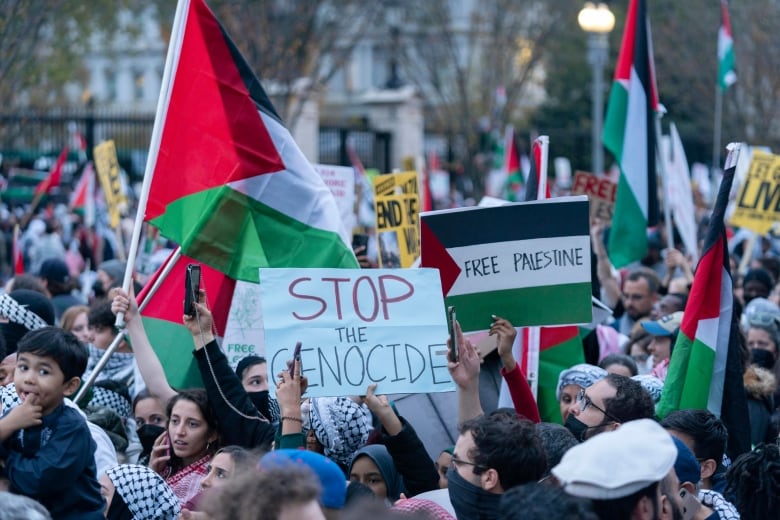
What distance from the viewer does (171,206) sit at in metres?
6.77

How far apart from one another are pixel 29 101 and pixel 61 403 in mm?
38956

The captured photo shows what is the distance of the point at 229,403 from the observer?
580cm

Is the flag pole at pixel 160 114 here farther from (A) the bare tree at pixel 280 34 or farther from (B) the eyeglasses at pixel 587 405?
(A) the bare tree at pixel 280 34

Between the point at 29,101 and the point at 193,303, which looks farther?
the point at 29,101

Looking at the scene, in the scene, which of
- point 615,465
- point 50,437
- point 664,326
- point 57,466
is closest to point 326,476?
point 615,465

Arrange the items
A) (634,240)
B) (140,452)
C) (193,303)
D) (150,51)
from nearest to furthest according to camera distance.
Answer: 1. (193,303)
2. (140,452)
3. (634,240)
4. (150,51)

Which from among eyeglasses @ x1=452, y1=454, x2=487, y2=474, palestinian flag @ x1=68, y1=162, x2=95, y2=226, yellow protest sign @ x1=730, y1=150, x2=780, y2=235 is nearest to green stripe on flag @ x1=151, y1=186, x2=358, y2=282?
eyeglasses @ x1=452, y1=454, x2=487, y2=474

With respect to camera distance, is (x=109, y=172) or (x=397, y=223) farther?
(x=109, y=172)

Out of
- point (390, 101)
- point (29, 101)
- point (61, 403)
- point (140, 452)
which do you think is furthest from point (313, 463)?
point (29, 101)

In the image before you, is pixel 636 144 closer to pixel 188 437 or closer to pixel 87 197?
pixel 188 437

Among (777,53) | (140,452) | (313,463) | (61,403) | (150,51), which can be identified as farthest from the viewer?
(150,51)

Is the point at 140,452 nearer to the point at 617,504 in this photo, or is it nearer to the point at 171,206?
the point at 171,206

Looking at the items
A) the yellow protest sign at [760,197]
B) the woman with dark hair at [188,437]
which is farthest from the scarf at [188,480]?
the yellow protest sign at [760,197]

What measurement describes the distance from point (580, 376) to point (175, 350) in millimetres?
2204
